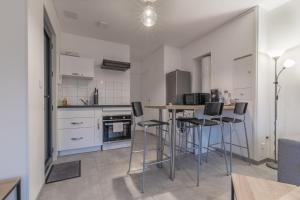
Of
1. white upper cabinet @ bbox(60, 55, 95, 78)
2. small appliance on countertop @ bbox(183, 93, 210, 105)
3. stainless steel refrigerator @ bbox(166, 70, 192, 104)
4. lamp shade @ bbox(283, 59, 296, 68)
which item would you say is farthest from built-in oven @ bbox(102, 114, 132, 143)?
lamp shade @ bbox(283, 59, 296, 68)

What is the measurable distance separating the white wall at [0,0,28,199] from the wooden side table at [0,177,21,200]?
0.05m

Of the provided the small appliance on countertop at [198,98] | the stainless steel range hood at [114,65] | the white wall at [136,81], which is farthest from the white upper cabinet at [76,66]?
the white wall at [136,81]

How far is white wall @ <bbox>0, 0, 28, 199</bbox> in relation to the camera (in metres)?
1.32

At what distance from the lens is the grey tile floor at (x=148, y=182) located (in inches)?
67.4

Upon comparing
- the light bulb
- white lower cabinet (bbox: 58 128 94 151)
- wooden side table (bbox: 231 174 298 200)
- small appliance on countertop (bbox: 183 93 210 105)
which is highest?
the light bulb

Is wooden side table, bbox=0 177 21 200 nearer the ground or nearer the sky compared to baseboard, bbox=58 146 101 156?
nearer the sky

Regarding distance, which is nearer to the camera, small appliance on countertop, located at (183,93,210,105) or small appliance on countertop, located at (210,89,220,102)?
small appliance on countertop, located at (210,89,220,102)

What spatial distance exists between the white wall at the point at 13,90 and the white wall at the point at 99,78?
2.12 metres

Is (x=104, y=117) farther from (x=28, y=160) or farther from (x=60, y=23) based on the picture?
(x=60, y=23)

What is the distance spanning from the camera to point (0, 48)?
1314 millimetres

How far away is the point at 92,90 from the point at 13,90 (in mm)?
2469

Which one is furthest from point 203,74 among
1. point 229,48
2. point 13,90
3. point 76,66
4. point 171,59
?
point 13,90

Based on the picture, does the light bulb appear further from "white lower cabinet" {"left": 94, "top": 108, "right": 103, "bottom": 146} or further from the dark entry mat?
the dark entry mat

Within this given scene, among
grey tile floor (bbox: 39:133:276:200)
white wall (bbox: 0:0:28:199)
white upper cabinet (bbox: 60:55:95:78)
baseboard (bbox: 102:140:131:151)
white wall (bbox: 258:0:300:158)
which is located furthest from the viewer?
baseboard (bbox: 102:140:131:151)
